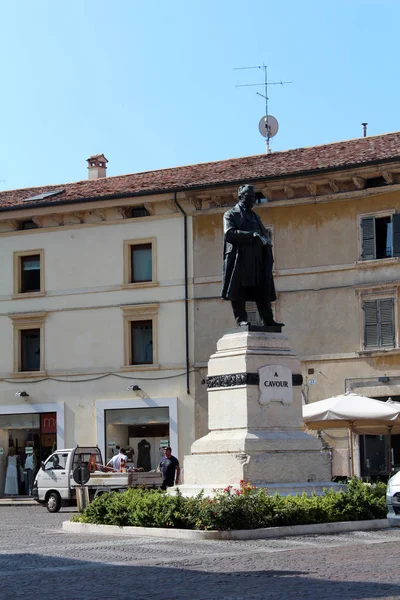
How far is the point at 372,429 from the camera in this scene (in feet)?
86.8

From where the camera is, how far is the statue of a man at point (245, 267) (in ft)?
62.5

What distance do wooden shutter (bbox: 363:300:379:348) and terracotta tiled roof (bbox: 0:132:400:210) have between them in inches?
162

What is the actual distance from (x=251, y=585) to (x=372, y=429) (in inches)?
634

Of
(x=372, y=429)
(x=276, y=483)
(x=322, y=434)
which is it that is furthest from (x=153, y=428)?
(x=276, y=483)

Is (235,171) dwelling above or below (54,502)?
above

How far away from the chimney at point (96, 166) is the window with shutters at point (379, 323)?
45.1 feet

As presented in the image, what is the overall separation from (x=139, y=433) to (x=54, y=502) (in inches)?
356

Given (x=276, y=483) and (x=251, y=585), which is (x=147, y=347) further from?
(x=251, y=585)

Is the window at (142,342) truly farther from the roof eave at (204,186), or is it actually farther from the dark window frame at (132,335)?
the roof eave at (204,186)

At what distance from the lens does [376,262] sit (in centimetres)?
3291

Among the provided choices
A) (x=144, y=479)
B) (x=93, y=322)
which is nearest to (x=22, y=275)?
(x=93, y=322)

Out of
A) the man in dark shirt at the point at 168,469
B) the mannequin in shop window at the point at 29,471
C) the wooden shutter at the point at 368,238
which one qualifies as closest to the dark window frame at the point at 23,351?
the mannequin in shop window at the point at 29,471

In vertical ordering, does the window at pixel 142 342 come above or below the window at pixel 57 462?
above

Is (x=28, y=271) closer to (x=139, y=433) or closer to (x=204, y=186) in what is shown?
(x=139, y=433)
